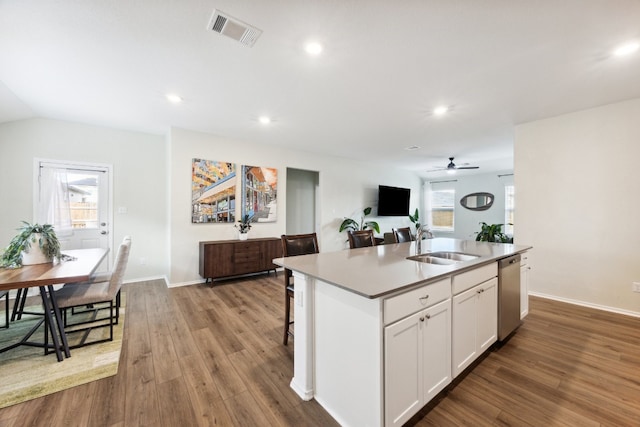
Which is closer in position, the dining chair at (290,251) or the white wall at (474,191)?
the dining chair at (290,251)

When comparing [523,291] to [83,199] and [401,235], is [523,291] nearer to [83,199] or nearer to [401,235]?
[401,235]

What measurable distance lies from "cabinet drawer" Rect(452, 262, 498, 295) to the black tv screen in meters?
4.98

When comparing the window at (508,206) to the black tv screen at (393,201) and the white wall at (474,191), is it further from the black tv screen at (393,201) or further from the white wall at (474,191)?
the black tv screen at (393,201)

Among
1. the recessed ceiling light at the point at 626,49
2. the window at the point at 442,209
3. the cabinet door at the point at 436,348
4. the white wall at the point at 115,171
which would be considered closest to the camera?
the cabinet door at the point at 436,348

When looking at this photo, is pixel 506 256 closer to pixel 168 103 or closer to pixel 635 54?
pixel 635 54

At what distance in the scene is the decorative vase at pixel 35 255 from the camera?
234cm

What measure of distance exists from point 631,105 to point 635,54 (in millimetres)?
1324

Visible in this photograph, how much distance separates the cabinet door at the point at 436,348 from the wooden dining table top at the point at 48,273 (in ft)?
8.26

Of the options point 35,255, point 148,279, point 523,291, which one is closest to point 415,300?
point 523,291

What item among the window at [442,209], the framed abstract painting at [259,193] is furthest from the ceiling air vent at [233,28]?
the window at [442,209]

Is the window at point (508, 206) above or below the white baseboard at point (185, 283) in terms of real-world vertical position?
above

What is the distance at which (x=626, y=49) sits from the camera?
2.07 m

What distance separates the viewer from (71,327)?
267 cm

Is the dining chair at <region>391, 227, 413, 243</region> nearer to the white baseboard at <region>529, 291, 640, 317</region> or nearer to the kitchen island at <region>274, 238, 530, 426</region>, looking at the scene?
the kitchen island at <region>274, 238, 530, 426</region>
